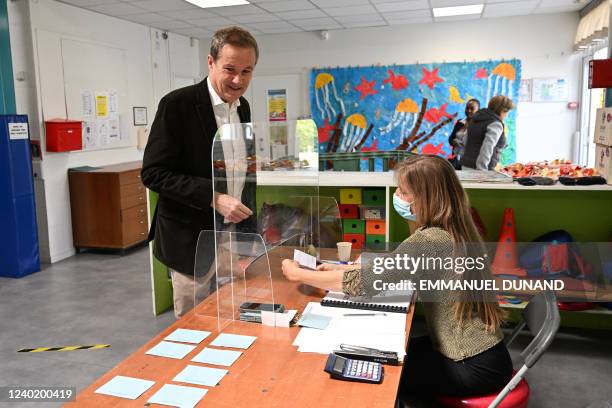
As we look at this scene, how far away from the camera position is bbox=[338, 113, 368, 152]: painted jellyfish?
7570 millimetres

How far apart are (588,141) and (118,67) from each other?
609 cm

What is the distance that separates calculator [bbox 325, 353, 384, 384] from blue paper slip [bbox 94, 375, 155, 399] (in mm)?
476

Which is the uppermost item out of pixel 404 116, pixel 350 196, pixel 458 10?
pixel 458 10

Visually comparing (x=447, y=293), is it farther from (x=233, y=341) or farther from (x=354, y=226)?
(x=354, y=226)

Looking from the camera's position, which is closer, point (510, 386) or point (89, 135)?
point (510, 386)

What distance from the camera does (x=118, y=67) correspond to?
20.7ft

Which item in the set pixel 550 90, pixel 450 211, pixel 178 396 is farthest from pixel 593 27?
pixel 178 396

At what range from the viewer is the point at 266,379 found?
1352mm

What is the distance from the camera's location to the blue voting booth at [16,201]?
466 cm

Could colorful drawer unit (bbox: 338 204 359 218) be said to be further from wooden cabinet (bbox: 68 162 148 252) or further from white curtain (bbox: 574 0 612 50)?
white curtain (bbox: 574 0 612 50)

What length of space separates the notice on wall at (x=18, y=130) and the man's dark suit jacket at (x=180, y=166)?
3425 millimetres

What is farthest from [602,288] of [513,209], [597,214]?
[513,209]

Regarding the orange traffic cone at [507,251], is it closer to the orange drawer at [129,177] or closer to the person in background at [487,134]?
the person in background at [487,134]

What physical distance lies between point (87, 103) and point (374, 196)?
12.8ft
